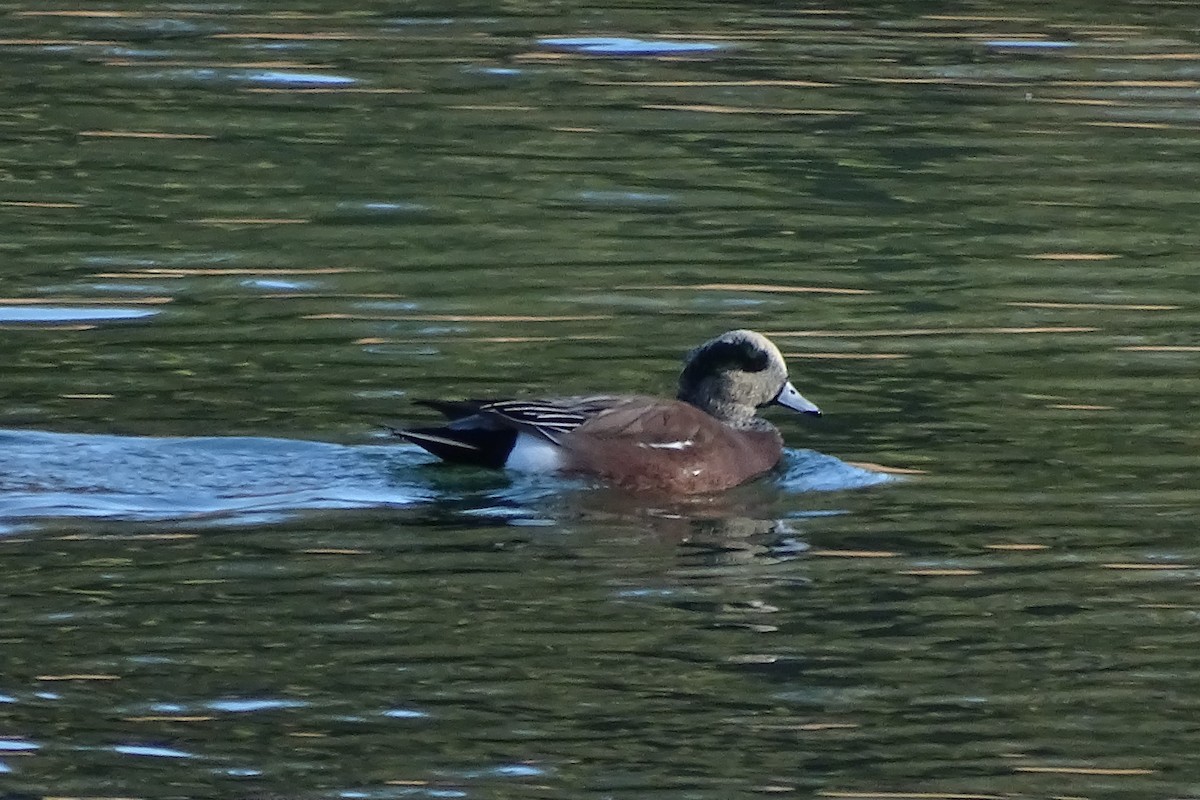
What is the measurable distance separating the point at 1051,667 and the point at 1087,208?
783 cm

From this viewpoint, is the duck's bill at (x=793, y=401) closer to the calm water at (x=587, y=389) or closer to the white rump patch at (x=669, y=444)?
the calm water at (x=587, y=389)

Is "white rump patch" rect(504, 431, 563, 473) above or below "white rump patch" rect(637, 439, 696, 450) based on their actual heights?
below

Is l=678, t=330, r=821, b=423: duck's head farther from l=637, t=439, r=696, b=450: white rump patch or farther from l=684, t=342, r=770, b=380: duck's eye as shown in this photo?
l=637, t=439, r=696, b=450: white rump patch

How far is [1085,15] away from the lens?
22.1 meters

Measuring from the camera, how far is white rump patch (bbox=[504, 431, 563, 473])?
10484mm

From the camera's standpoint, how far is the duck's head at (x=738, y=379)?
11125 mm

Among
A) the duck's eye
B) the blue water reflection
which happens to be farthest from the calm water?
the duck's eye

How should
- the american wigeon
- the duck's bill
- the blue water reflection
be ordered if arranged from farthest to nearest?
the duck's bill → the american wigeon → the blue water reflection

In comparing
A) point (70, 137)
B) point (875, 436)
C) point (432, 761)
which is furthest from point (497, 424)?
point (70, 137)

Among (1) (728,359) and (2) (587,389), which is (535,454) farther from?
(2) (587,389)

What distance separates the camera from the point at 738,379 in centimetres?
1120

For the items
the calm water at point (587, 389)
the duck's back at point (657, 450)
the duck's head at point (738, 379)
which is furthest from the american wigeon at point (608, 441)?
the duck's head at point (738, 379)

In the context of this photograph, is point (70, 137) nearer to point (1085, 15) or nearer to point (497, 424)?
point (497, 424)

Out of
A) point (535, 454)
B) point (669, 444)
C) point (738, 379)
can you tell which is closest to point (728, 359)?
point (738, 379)
